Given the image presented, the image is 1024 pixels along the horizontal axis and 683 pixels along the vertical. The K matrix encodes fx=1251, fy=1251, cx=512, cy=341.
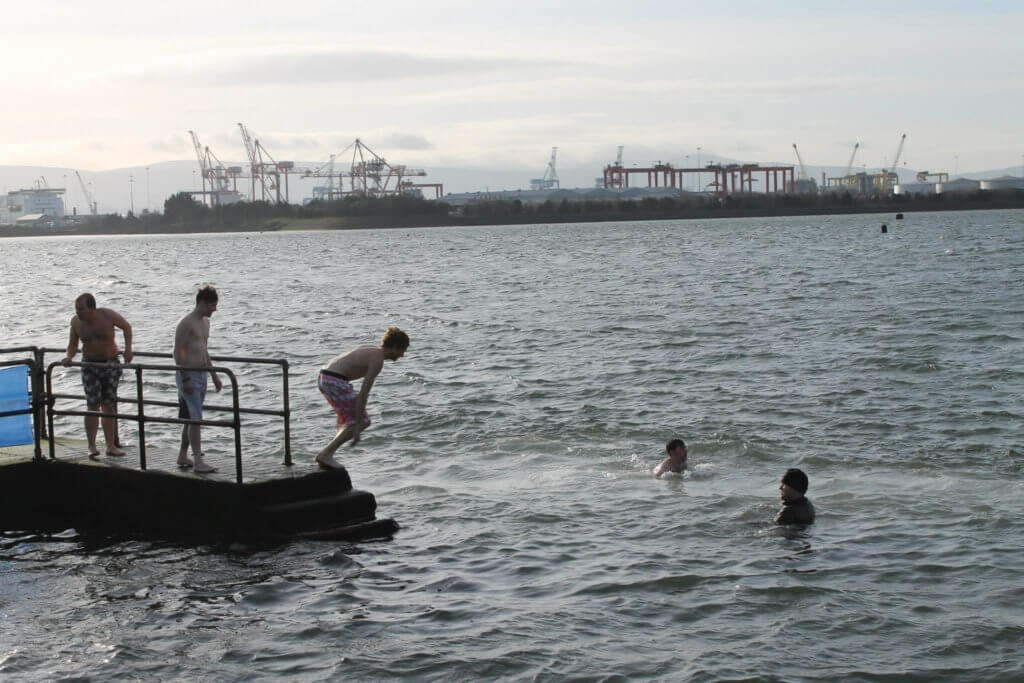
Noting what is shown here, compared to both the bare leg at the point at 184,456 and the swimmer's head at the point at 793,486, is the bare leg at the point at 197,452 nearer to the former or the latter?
the bare leg at the point at 184,456

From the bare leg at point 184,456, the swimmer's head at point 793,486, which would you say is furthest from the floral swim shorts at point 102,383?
the swimmer's head at point 793,486

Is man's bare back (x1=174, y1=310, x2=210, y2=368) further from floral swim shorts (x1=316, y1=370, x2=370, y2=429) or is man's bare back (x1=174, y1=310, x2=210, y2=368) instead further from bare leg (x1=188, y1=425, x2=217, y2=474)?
floral swim shorts (x1=316, y1=370, x2=370, y2=429)

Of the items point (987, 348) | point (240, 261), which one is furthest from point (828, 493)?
point (240, 261)

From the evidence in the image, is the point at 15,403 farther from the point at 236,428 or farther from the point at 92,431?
the point at 236,428

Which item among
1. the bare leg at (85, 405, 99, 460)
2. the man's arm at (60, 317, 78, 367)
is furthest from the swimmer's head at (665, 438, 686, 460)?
the man's arm at (60, 317, 78, 367)

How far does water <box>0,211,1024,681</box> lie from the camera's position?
9477 mm

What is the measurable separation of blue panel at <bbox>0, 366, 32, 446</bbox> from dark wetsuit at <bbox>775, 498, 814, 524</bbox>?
317 inches

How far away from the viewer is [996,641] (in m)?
9.71

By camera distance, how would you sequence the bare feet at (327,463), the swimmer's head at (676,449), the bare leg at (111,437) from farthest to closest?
the swimmer's head at (676,449)
the bare leg at (111,437)
the bare feet at (327,463)

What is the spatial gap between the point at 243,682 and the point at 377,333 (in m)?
30.0

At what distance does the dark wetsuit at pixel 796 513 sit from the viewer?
13.0 metres

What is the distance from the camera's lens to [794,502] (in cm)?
1303

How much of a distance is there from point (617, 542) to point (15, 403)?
258 inches

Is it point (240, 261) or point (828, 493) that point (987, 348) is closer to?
point (828, 493)
